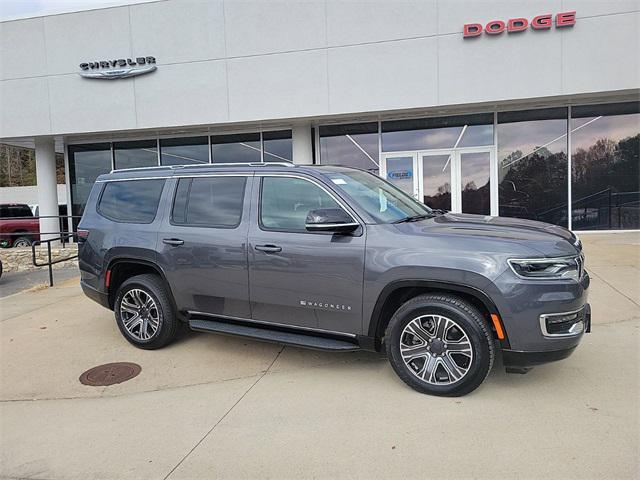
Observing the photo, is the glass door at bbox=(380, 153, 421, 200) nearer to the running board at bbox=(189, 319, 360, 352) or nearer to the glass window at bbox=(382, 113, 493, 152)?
the glass window at bbox=(382, 113, 493, 152)

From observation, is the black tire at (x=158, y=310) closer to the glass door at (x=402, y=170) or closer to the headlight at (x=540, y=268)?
the headlight at (x=540, y=268)

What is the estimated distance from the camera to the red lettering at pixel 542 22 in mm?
10750

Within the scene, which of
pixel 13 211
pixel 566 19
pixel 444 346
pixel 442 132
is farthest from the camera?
pixel 13 211

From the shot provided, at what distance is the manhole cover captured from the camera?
4.49 meters

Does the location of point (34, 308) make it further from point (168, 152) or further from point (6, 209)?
point (6, 209)

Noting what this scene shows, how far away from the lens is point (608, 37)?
1064cm

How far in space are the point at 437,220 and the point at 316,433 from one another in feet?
7.20

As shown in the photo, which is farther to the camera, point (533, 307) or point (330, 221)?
point (330, 221)

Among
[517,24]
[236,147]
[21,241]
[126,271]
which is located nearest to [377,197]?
[126,271]

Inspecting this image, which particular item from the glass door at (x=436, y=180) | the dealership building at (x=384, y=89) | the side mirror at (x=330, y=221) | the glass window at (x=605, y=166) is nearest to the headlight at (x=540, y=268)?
the side mirror at (x=330, y=221)

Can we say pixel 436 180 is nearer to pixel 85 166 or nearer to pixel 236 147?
pixel 236 147

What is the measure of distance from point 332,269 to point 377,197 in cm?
94

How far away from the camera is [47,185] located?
51.0 feet

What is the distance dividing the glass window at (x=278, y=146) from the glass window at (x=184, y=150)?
2016 mm
